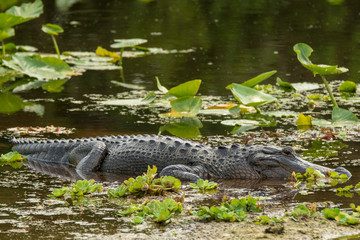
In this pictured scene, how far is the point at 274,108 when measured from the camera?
9.05 meters

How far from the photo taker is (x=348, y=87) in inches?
386

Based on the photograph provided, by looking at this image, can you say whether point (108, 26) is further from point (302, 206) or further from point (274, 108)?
point (302, 206)

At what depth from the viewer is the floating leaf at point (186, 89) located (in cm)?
816

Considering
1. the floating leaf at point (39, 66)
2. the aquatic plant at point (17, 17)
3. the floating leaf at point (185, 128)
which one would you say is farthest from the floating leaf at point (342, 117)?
the aquatic plant at point (17, 17)

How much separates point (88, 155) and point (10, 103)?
3403mm

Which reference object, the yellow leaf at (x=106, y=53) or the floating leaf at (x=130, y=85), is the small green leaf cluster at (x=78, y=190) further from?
the yellow leaf at (x=106, y=53)

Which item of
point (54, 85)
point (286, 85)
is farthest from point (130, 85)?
point (286, 85)

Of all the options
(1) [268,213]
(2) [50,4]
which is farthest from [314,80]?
(2) [50,4]

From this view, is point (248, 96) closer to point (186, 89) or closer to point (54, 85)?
point (186, 89)

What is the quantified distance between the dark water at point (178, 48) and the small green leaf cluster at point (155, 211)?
9.8 inches

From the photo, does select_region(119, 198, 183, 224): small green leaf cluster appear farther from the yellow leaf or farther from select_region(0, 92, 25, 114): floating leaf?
the yellow leaf

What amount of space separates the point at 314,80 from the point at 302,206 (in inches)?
255

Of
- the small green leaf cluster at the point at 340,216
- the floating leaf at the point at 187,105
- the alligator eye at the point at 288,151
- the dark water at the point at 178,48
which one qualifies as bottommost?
the dark water at the point at 178,48

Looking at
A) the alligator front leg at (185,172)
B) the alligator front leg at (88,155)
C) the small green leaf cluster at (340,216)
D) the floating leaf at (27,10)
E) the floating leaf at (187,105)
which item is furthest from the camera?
the floating leaf at (27,10)
